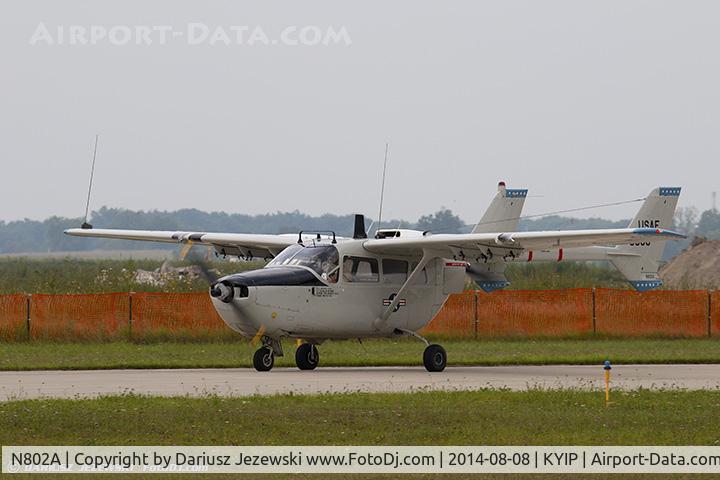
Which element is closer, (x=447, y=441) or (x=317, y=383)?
(x=447, y=441)

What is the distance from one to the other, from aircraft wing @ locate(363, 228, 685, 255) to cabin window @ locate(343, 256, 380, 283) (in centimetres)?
30

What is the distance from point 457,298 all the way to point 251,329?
44.6 feet

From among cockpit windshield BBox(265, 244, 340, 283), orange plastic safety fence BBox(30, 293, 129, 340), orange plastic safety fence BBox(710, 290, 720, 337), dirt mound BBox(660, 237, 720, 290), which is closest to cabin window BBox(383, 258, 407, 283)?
cockpit windshield BBox(265, 244, 340, 283)

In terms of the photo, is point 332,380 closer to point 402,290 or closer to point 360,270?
point 360,270

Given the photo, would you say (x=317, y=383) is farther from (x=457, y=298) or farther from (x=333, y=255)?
(x=457, y=298)

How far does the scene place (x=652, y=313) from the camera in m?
38.6

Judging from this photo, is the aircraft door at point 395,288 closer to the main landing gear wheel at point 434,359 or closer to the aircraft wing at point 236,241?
the main landing gear wheel at point 434,359

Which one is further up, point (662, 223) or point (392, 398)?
point (662, 223)

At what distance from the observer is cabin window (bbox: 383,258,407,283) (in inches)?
1103

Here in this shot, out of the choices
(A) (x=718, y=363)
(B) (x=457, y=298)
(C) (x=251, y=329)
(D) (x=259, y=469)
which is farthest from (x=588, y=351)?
(D) (x=259, y=469)

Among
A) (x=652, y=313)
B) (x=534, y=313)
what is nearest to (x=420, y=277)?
(x=534, y=313)

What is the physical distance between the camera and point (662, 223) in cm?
3778

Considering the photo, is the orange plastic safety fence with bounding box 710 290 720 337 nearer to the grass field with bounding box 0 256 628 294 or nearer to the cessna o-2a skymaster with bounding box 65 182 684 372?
the cessna o-2a skymaster with bounding box 65 182 684 372

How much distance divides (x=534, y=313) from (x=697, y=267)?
29612 mm
